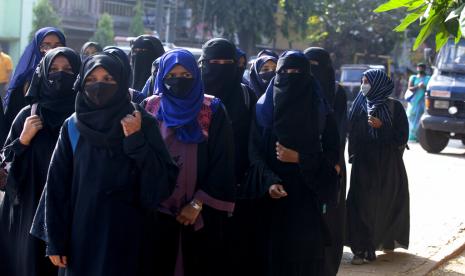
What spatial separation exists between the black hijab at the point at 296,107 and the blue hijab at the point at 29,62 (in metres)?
1.68

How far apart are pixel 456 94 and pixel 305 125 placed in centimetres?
1073

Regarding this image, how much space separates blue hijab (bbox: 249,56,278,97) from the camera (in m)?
5.79

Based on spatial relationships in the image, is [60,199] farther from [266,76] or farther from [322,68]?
[322,68]

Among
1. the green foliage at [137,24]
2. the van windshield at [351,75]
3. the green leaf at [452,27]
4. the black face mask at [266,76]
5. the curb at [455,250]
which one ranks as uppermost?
the green leaf at [452,27]

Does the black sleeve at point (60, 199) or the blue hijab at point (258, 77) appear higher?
the blue hijab at point (258, 77)

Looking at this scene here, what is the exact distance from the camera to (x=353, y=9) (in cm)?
3841

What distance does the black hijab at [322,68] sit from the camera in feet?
19.1

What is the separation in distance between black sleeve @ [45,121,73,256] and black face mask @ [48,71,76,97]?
28.4 inches

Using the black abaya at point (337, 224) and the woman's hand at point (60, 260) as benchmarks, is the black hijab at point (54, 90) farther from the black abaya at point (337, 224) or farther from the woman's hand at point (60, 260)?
the black abaya at point (337, 224)

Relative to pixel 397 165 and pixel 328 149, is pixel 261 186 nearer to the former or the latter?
pixel 328 149

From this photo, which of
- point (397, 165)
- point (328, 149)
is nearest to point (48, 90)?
point (328, 149)

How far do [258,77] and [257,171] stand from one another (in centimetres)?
135

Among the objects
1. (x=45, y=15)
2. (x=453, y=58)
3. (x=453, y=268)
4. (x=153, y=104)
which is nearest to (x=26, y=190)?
(x=153, y=104)

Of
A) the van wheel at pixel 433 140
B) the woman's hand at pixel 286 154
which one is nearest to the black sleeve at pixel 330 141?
the woman's hand at pixel 286 154
